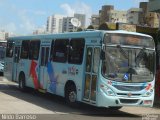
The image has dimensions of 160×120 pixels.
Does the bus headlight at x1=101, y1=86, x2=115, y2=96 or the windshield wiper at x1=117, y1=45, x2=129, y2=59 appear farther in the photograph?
the windshield wiper at x1=117, y1=45, x2=129, y2=59

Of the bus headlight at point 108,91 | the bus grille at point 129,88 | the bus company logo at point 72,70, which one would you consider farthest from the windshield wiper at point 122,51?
the bus company logo at point 72,70

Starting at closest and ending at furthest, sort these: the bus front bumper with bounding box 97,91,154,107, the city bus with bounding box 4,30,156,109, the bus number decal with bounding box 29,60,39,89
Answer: the bus front bumper with bounding box 97,91,154,107, the city bus with bounding box 4,30,156,109, the bus number decal with bounding box 29,60,39,89

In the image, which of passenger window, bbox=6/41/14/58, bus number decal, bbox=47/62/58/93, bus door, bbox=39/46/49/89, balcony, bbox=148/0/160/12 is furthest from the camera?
balcony, bbox=148/0/160/12

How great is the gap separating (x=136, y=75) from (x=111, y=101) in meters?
1.31

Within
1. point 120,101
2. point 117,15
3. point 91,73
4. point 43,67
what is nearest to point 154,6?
point 43,67

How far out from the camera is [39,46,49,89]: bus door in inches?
746

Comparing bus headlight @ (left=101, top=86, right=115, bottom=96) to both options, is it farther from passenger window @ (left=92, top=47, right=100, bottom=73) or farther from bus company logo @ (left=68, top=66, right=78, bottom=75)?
bus company logo @ (left=68, top=66, right=78, bottom=75)

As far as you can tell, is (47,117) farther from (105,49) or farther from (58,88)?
(58,88)

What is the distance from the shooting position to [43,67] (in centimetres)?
1927

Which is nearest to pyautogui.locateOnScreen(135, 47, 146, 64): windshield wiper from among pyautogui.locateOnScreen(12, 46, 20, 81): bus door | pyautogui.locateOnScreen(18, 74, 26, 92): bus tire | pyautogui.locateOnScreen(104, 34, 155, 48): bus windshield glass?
pyautogui.locateOnScreen(104, 34, 155, 48): bus windshield glass

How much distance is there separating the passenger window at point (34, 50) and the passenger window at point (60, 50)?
2.18m

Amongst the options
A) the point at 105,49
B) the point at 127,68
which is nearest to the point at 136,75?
the point at 127,68

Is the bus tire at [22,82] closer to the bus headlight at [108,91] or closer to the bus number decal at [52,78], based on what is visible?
the bus number decal at [52,78]

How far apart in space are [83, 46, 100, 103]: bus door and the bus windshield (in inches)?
15.9
